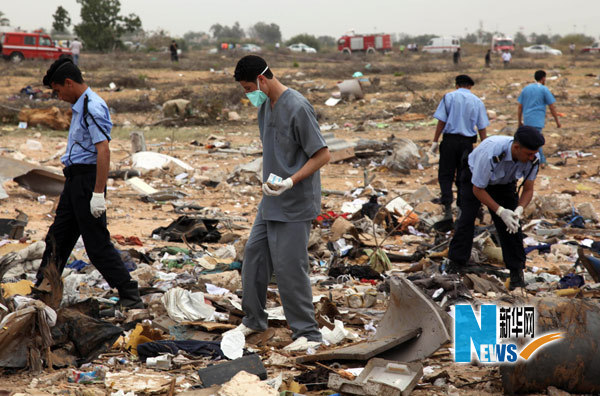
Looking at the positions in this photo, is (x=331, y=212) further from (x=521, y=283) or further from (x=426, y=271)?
(x=521, y=283)

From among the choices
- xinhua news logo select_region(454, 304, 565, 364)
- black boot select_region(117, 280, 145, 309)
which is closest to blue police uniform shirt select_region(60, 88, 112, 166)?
black boot select_region(117, 280, 145, 309)

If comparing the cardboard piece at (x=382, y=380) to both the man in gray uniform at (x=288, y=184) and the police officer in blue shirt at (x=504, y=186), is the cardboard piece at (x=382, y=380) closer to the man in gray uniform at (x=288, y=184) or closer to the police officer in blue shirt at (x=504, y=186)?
the man in gray uniform at (x=288, y=184)

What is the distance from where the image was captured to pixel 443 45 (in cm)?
4203

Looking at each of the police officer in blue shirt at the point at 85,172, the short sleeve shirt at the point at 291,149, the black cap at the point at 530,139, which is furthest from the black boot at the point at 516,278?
the police officer in blue shirt at the point at 85,172

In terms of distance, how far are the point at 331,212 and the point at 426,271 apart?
2298mm

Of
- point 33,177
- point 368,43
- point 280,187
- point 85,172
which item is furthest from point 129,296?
point 368,43

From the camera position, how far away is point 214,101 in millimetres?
15422

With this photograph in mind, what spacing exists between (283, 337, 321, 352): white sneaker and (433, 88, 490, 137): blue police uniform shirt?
3882 mm

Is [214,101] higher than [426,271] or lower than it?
higher

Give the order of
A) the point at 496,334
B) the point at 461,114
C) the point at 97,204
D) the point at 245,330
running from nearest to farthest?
1. the point at 496,334
2. the point at 245,330
3. the point at 97,204
4. the point at 461,114

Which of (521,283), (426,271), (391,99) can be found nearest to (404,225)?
(426,271)

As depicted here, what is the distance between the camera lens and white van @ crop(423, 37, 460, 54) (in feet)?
135

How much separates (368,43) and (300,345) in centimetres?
4129

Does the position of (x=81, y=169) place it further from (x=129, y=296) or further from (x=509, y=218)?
(x=509, y=218)
